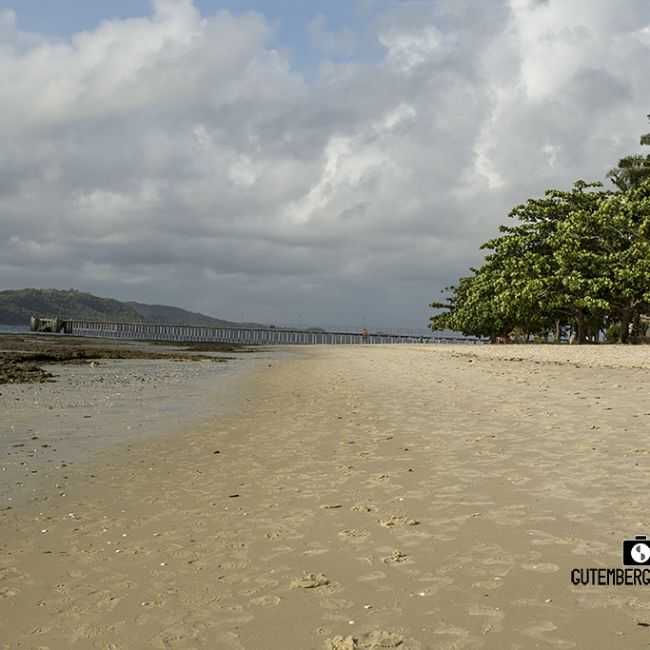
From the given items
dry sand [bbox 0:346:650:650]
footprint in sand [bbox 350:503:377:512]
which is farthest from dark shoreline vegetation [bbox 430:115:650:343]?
footprint in sand [bbox 350:503:377:512]

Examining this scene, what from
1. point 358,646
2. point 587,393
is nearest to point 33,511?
point 358,646

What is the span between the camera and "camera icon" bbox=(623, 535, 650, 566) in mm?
4617

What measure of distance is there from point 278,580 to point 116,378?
19662 mm

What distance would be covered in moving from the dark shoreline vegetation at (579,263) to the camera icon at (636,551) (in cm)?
3388

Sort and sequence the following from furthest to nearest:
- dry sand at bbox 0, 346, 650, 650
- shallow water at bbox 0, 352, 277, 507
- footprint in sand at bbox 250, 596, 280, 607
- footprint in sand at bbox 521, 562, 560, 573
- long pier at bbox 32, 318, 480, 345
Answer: long pier at bbox 32, 318, 480, 345
shallow water at bbox 0, 352, 277, 507
footprint in sand at bbox 521, 562, 560, 573
footprint in sand at bbox 250, 596, 280, 607
dry sand at bbox 0, 346, 650, 650

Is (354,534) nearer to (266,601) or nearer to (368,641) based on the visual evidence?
(266,601)

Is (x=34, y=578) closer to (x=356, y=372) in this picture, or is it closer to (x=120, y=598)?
(x=120, y=598)

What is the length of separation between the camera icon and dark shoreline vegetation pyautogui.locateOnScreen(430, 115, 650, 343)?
33.9 meters

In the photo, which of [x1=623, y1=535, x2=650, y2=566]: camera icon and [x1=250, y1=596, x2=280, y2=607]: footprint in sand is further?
[x1=623, y1=535, x2=650, y2=566]: camera icon

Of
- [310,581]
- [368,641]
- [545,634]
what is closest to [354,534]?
[310,581]

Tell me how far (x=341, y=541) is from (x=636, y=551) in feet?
7.64

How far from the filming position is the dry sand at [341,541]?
3.81m

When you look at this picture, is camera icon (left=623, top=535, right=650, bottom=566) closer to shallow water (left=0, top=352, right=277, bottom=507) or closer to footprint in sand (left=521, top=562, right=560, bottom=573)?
footprint in sand (left=521, top=562, right=560, bottom=573)

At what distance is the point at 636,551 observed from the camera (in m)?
4.75
